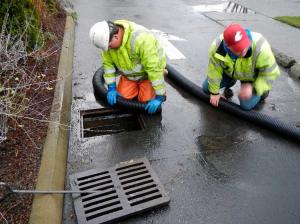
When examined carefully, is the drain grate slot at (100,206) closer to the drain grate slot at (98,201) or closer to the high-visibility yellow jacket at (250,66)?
the drain grate slot at (98,201)

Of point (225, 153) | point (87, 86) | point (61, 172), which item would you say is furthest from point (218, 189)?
point (87, 86)

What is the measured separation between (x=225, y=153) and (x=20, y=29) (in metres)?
3.44

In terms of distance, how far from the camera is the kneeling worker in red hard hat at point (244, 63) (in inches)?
125

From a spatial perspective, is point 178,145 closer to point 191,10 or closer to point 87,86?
point 87,86

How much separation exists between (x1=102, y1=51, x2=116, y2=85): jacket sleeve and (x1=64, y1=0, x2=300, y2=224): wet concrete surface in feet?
1.38

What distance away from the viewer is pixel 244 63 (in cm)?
352

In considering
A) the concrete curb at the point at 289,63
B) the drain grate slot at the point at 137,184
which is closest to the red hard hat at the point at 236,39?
the drain grate slot at the point at 137,184

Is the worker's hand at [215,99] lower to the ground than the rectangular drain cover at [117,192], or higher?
higher

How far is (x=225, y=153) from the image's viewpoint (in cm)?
326

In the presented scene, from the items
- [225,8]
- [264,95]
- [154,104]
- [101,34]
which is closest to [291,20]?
[225,8]

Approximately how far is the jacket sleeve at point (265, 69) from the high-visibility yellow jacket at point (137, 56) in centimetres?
119

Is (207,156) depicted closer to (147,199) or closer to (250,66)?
(147,199)

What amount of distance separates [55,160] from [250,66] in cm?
247

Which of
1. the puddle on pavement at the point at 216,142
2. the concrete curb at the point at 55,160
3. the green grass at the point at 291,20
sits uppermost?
the green grass at the point at 291,20
